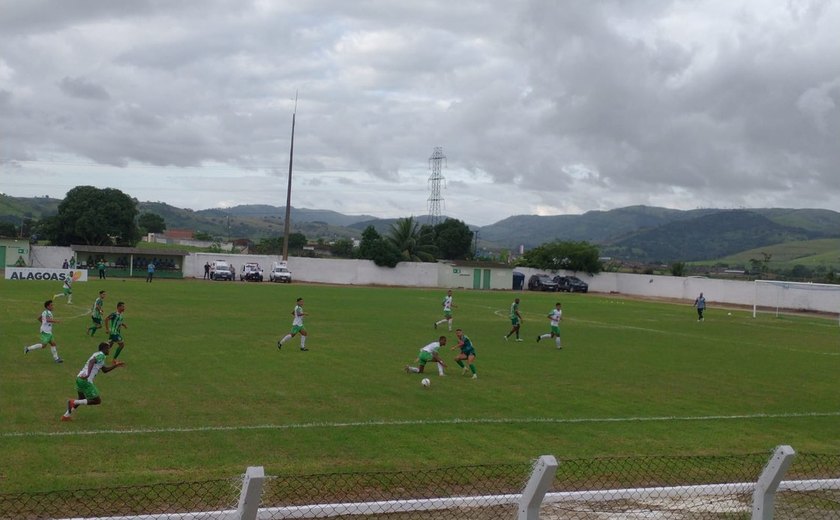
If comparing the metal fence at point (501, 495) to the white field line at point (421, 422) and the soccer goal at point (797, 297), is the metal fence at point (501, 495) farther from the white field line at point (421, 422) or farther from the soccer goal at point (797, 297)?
the soccer goal at point (797, 297)

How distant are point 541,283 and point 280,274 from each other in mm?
26803

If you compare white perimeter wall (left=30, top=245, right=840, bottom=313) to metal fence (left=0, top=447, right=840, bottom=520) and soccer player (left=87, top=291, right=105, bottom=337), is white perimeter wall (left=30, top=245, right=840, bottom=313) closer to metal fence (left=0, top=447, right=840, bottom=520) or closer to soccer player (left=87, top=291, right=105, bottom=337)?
soccer player (left=87, top=291, right=105, bottom=337)

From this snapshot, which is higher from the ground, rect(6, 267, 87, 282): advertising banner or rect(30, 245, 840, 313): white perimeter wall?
rect(30, 245, 840, 313): white perimeter wall

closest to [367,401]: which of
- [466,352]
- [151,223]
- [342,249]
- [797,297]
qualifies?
[466,352]

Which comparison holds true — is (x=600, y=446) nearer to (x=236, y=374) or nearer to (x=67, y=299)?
(x=236, y=374)

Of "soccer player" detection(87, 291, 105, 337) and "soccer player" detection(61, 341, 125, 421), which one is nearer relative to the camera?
"soccer player" detection(61, 341, 125, 421)

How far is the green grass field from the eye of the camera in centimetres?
1317

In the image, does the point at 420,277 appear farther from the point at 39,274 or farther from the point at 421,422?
the point at 421,422

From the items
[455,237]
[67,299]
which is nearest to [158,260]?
[67,299]

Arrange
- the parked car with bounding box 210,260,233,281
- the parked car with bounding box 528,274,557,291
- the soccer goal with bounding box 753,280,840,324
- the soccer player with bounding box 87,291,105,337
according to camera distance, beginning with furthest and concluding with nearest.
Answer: the parked car with bounding box 528,274,557,291
the parked car with bounding box 210,260,233,281
the soccer goal with bounding box 753,280,840,324
the soccer player with bounding box 87,291,105,337

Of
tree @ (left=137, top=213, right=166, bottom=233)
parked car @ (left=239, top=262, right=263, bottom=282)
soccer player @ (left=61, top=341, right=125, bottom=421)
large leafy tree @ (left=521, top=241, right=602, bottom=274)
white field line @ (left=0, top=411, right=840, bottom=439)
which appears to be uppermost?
tree @ (left=137, top=213, right=166, bottom=233)

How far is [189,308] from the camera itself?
1603 inches

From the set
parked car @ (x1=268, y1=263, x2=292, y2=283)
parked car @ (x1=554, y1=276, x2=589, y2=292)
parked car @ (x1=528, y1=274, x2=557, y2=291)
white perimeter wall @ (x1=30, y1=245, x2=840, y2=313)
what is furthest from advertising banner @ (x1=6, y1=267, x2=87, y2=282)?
parked car @ (x1=554, y1=276, x2=589, y2=292)

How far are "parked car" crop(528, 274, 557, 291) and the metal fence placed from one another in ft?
230
